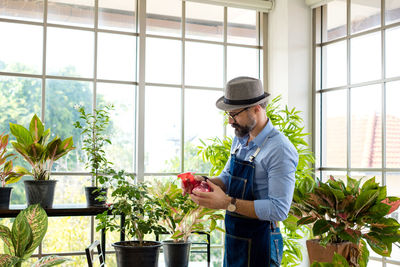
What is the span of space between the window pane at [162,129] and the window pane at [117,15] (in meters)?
0.61

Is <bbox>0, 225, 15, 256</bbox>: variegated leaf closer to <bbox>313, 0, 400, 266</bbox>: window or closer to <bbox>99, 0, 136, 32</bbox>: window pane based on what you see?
<bbox>99, 0, 136, 32</bbox>: window pane

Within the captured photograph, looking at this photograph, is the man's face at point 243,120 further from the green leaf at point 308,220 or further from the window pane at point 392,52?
the window pane at point 392,52

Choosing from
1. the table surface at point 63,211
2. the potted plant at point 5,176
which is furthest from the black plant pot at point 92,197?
the potted plant at point 5,176

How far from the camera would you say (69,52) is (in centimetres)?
421

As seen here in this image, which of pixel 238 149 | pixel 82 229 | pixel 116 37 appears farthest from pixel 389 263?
pixel 116 37

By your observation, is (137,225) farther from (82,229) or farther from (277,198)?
(82,229)

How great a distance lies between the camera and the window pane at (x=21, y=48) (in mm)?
4012

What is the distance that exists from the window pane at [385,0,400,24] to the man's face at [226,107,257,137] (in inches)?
80.9

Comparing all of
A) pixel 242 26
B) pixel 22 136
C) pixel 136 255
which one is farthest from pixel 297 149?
pixel 22 136

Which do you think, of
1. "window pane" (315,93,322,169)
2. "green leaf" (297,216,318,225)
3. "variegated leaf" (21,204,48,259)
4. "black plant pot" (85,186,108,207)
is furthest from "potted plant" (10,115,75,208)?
"window pane" (315,93,322,169)

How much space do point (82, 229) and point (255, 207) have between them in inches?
91.3

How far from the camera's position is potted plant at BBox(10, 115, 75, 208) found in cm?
326

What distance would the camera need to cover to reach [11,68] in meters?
4.03

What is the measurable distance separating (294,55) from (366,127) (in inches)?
39.5
